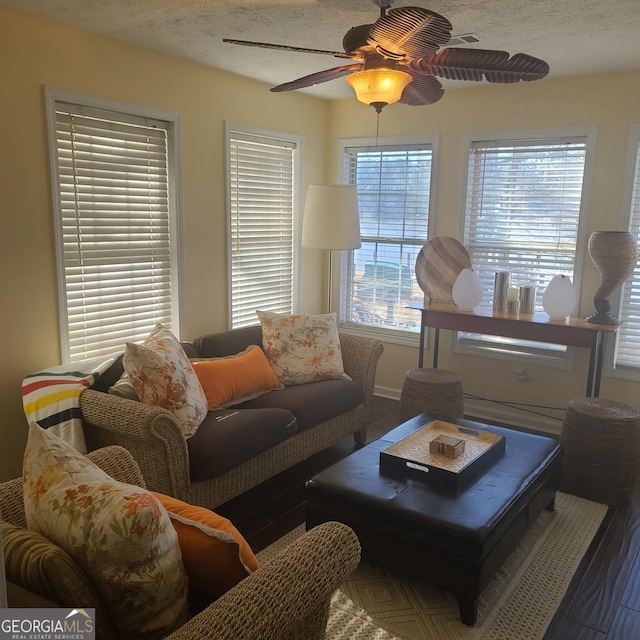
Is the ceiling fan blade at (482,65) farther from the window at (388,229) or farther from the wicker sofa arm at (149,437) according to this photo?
the window at (388,229)

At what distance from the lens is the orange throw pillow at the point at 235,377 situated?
3.24 m

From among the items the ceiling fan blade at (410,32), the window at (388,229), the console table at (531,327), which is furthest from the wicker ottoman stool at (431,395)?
the ceiling fan blade at (410,32)

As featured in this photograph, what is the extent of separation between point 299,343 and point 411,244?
64.6 inches

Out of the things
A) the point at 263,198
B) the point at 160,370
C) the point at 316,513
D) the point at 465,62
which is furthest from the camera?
the point at 263,198

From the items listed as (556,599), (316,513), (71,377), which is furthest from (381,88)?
(556,599)

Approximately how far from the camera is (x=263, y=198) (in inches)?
183

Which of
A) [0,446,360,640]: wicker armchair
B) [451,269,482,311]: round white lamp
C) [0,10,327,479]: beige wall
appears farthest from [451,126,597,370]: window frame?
[0,446,360,640]: wicker armchair

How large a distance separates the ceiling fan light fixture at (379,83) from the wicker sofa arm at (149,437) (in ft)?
5.24

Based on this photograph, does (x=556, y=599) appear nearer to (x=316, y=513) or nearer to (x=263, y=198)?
(x=316, y=513)

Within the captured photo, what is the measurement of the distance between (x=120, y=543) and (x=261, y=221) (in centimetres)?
364

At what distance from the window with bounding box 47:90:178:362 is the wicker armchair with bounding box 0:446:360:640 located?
6.05 ft

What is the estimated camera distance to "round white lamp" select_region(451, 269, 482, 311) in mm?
4242

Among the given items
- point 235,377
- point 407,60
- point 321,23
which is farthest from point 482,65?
point 235,377

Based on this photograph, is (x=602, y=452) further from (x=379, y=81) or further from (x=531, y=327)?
(x=379, y=81)
